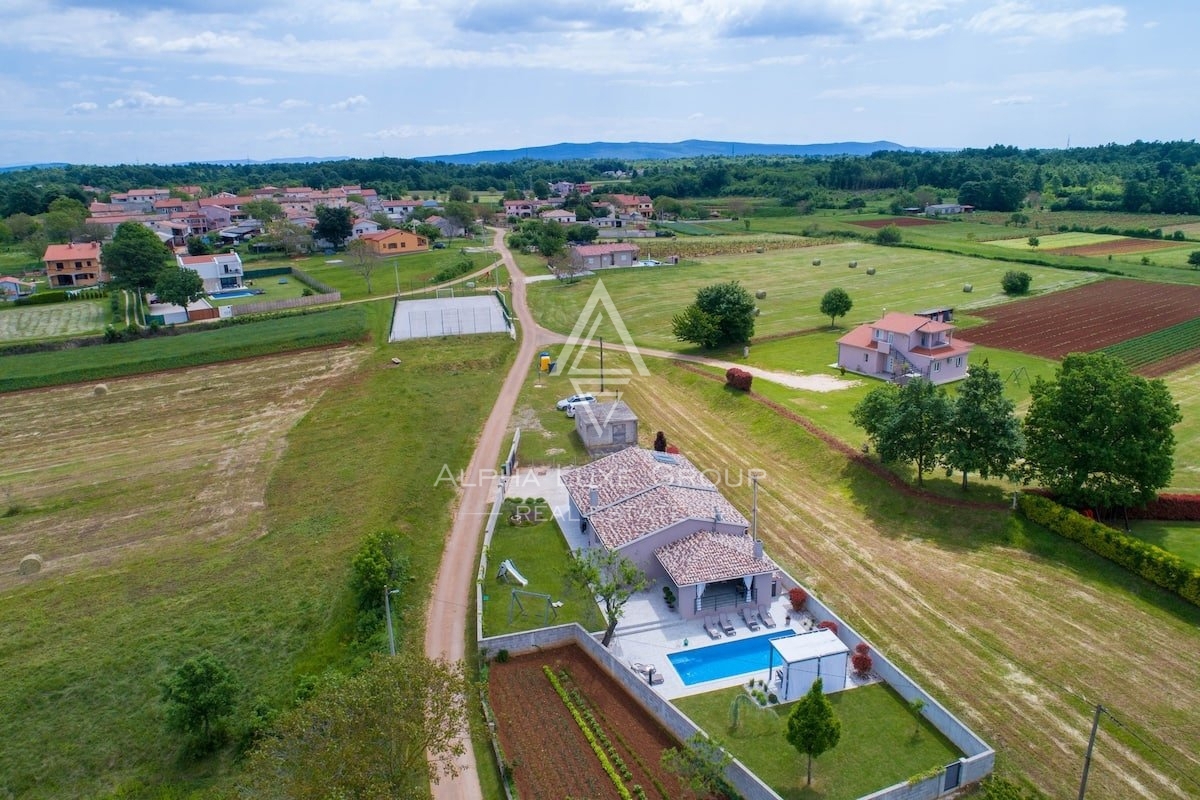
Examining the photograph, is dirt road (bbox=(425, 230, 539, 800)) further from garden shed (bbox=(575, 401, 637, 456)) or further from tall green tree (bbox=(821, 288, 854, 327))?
tall green tree (bbox=(821, 288, 854, 327))

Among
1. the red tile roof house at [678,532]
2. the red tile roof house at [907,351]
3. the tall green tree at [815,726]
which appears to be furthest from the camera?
the red tile roof house at [907,351]

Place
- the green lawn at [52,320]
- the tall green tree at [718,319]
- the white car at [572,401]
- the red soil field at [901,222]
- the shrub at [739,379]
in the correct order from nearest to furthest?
the white car at [572,401] < the shrub at [739,379] < the tall green tree at [718,319] < the green lawn at [52,320] < the red soil field at [901,222]

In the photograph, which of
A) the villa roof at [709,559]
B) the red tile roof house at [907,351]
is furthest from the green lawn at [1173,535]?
the red tile roof house at [907,351]

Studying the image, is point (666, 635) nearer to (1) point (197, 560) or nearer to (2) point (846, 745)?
(2) point (846, 745)

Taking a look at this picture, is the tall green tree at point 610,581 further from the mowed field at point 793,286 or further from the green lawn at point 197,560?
the mowed field at point 793,286

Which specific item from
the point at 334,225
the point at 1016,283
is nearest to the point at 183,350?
the point at 334,225

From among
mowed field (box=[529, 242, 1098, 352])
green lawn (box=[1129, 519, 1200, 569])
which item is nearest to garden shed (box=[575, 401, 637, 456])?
mowed field (box=[529, 242, 1098, 352])

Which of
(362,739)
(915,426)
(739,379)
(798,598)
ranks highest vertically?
(915,426)

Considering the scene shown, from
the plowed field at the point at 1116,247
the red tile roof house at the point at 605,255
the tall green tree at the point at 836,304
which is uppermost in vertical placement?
the plowed field at the point at 1116,247
